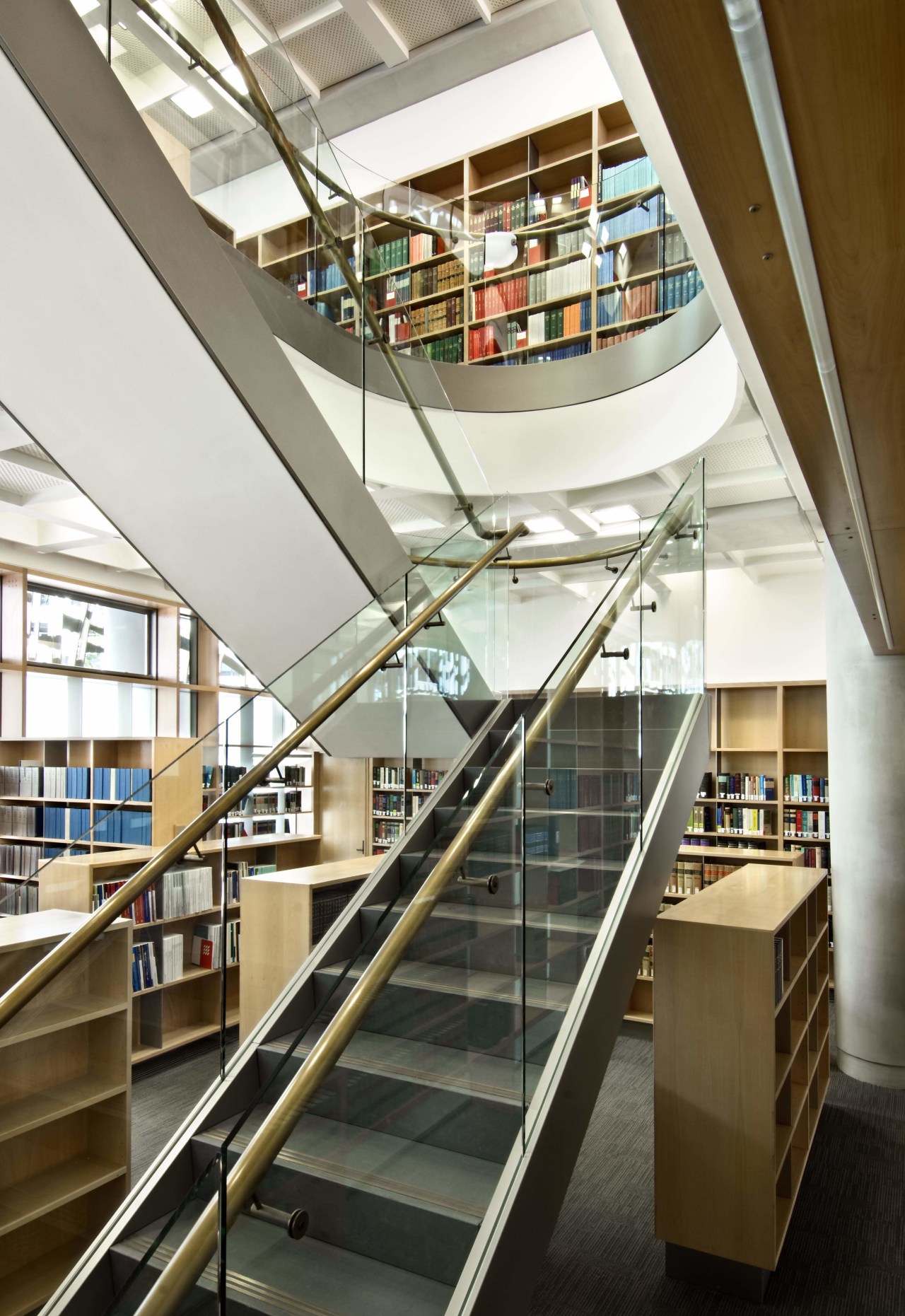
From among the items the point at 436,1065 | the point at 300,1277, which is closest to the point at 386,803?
the point at 436,1065

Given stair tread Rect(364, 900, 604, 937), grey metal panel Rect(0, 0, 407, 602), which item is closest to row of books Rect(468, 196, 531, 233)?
grey metal panel Rect(0, 0, 407, 602)

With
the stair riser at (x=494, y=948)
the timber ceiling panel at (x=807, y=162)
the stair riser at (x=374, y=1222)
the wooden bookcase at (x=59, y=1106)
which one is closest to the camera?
the timber ceiling panel at (x=807, y=162)

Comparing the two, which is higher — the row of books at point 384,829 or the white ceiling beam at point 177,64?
the white ceiling beam at point 177,64

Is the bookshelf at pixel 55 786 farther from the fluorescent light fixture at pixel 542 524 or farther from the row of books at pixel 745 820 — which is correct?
the row of books at pixel 745 820

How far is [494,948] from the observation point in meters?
2.15

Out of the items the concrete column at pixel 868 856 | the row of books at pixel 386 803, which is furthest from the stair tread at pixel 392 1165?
the row of books at pixel 386 803

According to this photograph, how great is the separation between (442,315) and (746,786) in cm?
467

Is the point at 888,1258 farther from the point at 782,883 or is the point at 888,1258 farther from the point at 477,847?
the point at 477,847

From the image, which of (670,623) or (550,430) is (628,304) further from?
(670,623)

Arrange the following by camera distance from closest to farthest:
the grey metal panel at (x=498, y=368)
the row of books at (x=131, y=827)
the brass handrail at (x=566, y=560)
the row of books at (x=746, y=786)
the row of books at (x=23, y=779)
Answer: the grey metal panel at (x=498, y=368) < the brass handrail at (x=566, y=560) < the row of books at (x=131, y=827) < the row of books at (x=23, y=779) < the row of books at (x=746, y=786)

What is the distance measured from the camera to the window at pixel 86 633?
8188 mm

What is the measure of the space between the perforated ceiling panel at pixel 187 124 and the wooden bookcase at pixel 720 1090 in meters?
3.42

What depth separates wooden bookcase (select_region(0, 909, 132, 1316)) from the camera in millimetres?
2768

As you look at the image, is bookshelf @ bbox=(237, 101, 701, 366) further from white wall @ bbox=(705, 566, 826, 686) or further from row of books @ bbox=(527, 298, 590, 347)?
white wall @ bbox=(705, 566, 826, 686)
